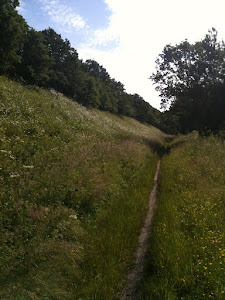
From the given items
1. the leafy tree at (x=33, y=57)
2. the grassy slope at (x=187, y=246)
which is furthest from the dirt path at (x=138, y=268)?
the leafy tree at (x=33, y=57)

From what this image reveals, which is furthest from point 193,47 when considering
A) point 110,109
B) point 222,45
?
point 110,109

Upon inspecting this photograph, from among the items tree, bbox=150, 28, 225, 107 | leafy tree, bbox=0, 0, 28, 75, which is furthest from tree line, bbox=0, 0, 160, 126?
tree, bbox=150, 28, 225, 107

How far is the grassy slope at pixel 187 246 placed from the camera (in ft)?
11.7

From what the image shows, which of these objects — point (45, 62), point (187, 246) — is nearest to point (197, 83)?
point (45, 62)

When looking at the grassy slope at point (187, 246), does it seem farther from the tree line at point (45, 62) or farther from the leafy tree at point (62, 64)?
the leafy tree at point (62, 64)

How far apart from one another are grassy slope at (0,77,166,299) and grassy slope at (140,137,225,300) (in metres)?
0.71

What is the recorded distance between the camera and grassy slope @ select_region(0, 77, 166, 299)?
3.99m

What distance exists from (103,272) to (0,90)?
14.8 metres

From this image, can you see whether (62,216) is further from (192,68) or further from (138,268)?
(192,68)

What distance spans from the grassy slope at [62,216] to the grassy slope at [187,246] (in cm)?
71

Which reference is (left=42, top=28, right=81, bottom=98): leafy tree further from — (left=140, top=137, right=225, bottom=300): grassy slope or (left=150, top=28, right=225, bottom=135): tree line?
(left=140, top=137, right=225, bottom=300): grassy slope

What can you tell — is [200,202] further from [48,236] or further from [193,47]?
[193,47]

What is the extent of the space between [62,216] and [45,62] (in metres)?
27.2

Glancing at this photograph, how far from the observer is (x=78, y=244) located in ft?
17.0
